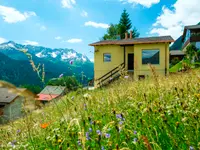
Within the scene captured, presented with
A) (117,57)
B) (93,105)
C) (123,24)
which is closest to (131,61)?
(117,57)

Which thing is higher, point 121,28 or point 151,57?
point 121,28

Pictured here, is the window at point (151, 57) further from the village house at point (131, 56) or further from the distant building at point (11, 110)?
the distant building at point (11, 110)

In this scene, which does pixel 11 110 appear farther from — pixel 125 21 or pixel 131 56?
pixel 125 21

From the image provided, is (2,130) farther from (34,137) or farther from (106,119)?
(106,119)

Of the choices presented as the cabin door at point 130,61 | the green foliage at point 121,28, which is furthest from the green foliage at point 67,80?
the green foliage at point 121,28

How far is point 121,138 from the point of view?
200 cm

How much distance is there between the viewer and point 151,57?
2152cm

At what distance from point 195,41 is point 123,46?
24.2 meters

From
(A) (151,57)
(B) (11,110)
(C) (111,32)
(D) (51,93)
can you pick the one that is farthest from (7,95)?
(C) (111,32)

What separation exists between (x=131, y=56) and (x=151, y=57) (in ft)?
8.66

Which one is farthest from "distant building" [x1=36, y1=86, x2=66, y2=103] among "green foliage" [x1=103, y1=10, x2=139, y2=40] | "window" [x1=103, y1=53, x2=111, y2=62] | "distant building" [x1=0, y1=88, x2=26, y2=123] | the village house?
"green foliage" [x1=103, y1=10, x2=139, y2=40]

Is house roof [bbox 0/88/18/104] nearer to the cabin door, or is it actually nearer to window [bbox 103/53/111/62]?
window [bbox 103/53/111/62]

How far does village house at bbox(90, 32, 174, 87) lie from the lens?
2095 cm

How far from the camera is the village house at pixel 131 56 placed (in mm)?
20953
